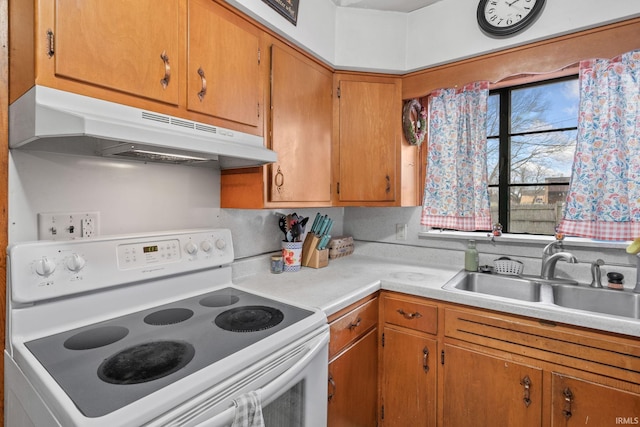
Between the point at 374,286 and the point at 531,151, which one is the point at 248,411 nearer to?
the point at 374,286

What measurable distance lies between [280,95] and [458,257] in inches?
59.3

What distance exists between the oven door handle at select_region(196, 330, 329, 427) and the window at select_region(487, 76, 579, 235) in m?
1.55

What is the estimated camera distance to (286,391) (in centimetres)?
100

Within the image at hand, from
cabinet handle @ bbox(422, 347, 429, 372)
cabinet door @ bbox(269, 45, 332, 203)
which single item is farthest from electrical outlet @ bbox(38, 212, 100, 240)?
cabinet handle @ bbox(422, 347, 429, 372)

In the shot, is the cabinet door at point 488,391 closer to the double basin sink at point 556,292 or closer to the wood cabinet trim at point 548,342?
the wood cabinet trim at point 548,342

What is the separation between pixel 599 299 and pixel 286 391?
1.63 m

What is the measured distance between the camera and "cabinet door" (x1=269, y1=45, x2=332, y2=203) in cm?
151

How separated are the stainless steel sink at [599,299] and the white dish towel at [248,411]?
1.66 m

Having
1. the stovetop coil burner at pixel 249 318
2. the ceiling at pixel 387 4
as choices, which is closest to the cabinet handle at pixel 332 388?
the stovetop coil burner at pixel 249 318

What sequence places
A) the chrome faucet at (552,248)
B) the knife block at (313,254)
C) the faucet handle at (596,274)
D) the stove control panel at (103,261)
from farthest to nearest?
the knife block at (313,254), the chrome faucet at (552,248), the faucet handle at (596,274), the stove control panel at (103,261)

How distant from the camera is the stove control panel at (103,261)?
3.04 ft

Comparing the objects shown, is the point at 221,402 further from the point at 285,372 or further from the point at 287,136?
the point at 287,136

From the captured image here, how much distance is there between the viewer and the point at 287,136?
5.15ft

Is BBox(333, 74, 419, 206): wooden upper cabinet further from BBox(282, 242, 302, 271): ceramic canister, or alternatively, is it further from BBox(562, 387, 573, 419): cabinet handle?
BBox(562, 387, 573, 419): cabinet handle
